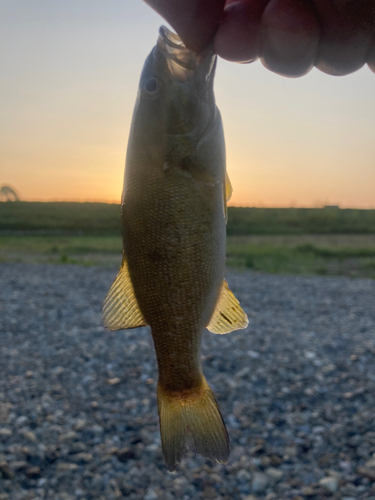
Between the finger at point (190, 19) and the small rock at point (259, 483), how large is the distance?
13.8 ft

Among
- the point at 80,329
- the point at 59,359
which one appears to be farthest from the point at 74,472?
the point at 80,329

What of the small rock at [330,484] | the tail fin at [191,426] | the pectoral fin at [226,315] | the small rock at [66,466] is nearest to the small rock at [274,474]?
the small rock at [330,484]

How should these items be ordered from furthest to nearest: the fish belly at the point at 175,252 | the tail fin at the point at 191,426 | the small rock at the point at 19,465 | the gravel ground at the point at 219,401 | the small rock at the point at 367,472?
the small rock at the point at 19,465 < the small rock at the point at 367,472 < the gravel ground at the point at 219,401 < the tail fin at the point at 191,426 < the fish belly at the point at 175,252

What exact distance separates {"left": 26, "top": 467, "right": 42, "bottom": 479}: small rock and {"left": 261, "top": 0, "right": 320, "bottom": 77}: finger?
15.0 ft

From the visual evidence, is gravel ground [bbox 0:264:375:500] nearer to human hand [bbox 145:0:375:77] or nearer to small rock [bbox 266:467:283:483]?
small rock [bbox 266:467:283:483]

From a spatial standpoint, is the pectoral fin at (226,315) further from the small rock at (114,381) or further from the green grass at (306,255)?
the green grass at (306,255)

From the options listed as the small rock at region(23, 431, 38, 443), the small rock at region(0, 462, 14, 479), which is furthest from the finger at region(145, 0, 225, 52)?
the small rock at region(23, 431, 38, 443)

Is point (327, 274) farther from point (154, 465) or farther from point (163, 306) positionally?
point (163, 306)

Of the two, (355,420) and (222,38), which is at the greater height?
(222,38)

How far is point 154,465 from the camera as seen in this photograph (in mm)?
4754

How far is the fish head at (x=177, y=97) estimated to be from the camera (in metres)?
1.79

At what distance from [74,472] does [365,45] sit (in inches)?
186

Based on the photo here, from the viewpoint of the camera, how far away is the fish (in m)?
1.73

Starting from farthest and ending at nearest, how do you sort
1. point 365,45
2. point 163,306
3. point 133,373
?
point 133,373 → point 365,45 → point 163,306
